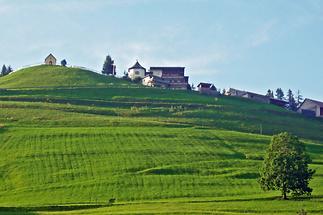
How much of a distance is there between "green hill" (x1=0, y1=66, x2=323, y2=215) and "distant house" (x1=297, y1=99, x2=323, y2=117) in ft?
42.4

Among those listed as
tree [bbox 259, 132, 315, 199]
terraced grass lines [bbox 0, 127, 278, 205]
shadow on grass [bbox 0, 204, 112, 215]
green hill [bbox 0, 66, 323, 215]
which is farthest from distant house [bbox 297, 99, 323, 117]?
shadow on grass [bbox 0, 204, 112, 215]

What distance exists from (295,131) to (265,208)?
242 ft

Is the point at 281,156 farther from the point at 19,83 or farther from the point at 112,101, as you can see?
the point at 19,83

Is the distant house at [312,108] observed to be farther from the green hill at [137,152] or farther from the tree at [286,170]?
the tree at [286,170]

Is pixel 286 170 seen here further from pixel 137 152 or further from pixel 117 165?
pixel 137 152

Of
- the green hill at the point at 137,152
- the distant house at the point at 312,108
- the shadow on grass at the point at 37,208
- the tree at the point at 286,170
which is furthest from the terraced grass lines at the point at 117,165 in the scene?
the distant house at the point at 312,108

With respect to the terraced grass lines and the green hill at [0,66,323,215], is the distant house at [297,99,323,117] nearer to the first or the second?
the green hill at [0,66,323,215]

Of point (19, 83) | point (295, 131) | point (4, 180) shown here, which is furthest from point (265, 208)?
point (19, 83)

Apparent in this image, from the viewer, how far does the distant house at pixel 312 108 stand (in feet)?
606

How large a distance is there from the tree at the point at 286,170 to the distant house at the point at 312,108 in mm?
93151

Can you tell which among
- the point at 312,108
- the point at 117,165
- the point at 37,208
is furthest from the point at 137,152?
the point at 312,108

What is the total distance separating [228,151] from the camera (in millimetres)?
112562

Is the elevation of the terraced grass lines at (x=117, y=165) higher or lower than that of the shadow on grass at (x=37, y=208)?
higher

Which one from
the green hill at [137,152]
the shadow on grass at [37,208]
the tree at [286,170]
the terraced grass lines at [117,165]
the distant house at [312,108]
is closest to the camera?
the shadow on grass at [37,208]
